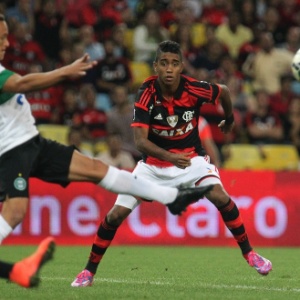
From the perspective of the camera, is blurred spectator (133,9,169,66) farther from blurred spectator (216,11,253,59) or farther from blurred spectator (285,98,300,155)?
blurred spectator (285,98,300,155)

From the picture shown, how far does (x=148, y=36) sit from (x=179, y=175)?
867 cm

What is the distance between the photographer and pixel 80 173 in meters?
6.83

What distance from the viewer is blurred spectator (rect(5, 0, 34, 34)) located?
15.7 m

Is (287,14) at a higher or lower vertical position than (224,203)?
lower

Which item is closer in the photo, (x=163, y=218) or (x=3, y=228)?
(x=3, y=228)

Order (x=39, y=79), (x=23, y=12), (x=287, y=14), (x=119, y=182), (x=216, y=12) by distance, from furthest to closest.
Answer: (x=287, y=14), (x=216, y=12), (x=23, y=12), (x=119, y=182), (x=39, y=79)

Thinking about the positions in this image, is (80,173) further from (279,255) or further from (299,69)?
(279,255)

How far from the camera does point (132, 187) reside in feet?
22.6

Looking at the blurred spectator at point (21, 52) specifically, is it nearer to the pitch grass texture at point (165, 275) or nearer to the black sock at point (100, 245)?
the pitch grass texture at point (165, 275)

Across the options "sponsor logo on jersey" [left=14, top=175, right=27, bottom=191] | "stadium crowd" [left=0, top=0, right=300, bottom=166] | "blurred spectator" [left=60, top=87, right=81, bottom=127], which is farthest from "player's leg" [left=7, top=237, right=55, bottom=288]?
"blurred spectator" [left=60, top=87, right=81, bottom=127]


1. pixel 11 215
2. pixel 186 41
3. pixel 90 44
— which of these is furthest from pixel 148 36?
pixel 11 215

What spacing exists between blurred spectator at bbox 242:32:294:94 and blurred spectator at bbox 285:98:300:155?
809 mm

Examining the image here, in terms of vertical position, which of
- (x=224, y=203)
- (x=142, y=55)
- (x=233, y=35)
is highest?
(x=224, y=203)

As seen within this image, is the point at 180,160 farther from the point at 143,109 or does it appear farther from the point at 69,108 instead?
the point at 69,108
